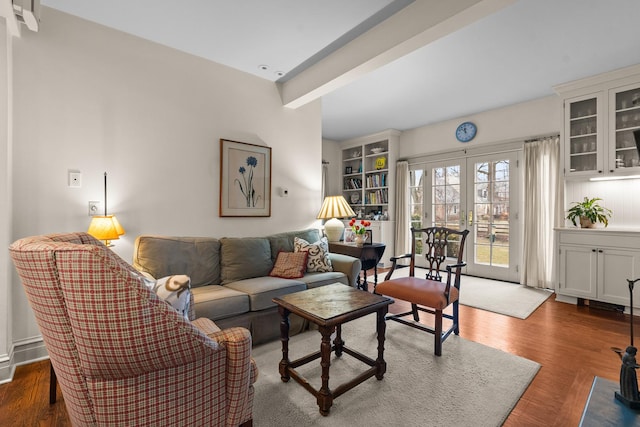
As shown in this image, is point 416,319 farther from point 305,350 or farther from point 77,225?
point 77,225

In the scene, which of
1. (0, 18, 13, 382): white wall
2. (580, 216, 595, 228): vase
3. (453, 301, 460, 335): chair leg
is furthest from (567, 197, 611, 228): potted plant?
(0, 18, 13, 382): white wall

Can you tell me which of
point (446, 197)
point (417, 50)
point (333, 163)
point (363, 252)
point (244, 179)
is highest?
point (417, 50)

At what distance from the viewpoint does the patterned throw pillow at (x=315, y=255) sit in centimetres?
314

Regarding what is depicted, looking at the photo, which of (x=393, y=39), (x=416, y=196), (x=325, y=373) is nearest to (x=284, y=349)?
(x=325, y=373)

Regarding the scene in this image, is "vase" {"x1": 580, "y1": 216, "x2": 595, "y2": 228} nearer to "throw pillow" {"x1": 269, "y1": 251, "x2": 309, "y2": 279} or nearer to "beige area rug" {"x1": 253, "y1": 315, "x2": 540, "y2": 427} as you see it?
"beige area rug" {"x1": 253, "y1": 315, "x2": 540, "y2": 427}

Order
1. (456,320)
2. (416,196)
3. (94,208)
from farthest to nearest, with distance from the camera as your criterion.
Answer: (416,196)
(456,320)
(94,208)

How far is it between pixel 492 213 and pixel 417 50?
2.96 metres

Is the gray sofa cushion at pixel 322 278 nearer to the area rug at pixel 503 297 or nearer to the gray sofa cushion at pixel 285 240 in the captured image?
the gray sofa cushion at pixel 285 240

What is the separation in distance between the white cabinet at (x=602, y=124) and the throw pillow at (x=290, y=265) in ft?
11.0

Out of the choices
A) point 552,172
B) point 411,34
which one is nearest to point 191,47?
point 411,34

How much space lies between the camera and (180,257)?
8.52ft

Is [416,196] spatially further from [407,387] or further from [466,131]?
[407,387]

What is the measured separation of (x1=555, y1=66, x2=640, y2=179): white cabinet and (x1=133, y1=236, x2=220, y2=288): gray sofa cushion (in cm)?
418

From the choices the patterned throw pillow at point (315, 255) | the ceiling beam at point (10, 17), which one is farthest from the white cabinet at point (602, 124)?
the ceiling beam at point (10, 17)
